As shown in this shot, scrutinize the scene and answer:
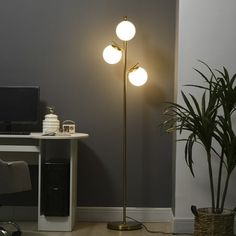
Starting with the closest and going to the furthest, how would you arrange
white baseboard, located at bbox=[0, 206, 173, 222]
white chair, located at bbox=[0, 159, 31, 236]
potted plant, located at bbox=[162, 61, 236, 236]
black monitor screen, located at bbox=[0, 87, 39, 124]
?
white chair, located at bbox=[0, 159, 31, 236]
potted plant, located at bbox=[162, 61, 236, 236]
black monitor screen, located at bbox=[0, 87, 39, 124]
white baseboard, located at bbox=[0, 206, 173, 222]

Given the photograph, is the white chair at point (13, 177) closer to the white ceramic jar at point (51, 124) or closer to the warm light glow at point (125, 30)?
the white ceramic jar at point (51, 124)

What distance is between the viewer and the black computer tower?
4.20 m

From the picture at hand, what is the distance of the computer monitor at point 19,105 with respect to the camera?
14.6ft

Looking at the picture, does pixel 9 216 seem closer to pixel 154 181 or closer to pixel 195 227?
pixel 154 181

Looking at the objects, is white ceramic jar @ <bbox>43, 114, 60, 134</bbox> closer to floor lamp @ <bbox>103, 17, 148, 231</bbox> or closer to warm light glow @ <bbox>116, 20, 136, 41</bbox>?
floor lamp @ <bbox>103, 17, 148, 231</bbox>

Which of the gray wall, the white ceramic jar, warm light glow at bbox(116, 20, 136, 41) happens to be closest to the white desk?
the white ceramic jar

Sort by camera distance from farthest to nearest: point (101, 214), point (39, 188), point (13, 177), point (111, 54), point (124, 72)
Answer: point (101, 214)
point (124, 72)
point (111, 54)
point (39, 188)
point (13, 177)

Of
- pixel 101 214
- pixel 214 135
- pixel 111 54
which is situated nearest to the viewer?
pixel 214 135

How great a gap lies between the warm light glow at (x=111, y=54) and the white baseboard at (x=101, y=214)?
4.68 feet

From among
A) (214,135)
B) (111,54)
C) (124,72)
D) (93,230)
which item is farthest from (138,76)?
(93,230)

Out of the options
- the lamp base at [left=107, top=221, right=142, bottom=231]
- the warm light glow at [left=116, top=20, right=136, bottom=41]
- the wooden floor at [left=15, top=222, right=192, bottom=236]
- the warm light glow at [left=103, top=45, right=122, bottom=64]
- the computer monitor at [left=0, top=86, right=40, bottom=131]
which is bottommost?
the wooden floor at [left=15, top=222, right=192, bottom=236]

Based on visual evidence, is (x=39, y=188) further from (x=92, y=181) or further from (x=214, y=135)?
(x=214, y=135)

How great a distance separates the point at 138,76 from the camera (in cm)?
434

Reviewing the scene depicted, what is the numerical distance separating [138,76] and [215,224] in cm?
146
